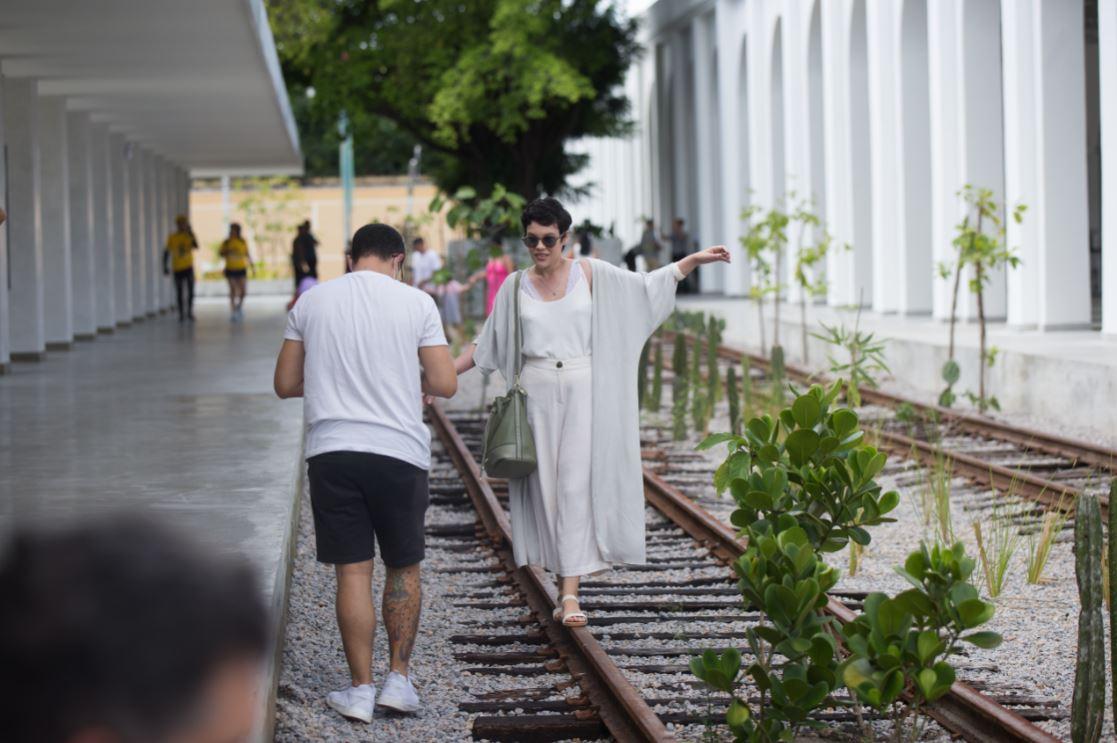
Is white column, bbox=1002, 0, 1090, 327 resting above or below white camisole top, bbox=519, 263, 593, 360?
above

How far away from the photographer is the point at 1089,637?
480 cm

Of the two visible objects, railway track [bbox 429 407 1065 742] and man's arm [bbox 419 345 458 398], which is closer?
railway track [bbox 429 407 1065 742]

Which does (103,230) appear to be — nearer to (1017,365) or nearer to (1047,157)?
(1047,157)

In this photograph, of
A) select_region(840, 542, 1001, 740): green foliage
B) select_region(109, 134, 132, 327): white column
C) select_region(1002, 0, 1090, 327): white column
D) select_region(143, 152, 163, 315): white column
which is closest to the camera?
select_region(840, 542, 1001, 740): green foliage

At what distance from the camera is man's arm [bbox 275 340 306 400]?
5.58 metres

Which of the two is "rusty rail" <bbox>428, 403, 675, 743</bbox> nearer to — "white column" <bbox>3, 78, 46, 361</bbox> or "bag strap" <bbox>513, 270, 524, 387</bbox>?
"bag strap" <bbox>513, 270, 524, 387</bbox>

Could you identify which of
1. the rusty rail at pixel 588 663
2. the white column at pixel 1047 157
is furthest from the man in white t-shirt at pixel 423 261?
the rusty rail at pixel 588 663

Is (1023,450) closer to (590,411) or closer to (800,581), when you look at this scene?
(590,411)

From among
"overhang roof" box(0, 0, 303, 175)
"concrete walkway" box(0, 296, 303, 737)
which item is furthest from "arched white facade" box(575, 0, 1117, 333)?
"concrete walkway" box(0, 296, 303, 737)

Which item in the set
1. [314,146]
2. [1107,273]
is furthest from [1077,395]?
[314,146]

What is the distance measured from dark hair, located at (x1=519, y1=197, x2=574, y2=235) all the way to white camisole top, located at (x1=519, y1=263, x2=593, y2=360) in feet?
0.89

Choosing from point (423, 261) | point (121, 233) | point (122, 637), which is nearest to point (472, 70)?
point (423, 261)

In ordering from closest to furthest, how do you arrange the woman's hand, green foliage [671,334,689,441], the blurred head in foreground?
the blurred head in foreground < the woman's hand < green foliage [671,334,689,441]

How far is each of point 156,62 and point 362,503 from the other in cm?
1480
